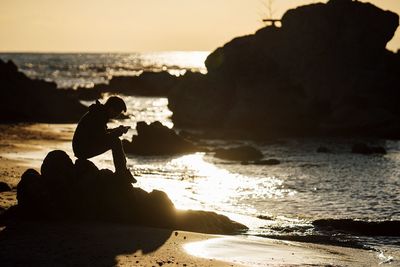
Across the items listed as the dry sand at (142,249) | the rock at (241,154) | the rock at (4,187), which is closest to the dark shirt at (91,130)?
the dry sand at (142,249)

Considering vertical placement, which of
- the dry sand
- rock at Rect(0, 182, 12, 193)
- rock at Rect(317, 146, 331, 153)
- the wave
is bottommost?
the wave

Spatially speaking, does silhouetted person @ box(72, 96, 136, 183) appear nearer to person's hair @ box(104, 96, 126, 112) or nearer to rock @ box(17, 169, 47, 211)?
person's hair @ box(104, 96, 126, 112)

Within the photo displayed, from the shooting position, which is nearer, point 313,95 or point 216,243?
point 216,243

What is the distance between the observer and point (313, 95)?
198 ft

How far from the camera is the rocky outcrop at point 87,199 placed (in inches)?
532

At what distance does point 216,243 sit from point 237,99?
1769 inches

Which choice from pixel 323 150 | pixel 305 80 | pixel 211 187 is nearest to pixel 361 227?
pixel 211 187

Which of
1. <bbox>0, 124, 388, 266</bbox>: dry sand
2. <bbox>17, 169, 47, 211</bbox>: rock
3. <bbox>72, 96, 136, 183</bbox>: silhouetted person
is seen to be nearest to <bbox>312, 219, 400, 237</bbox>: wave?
<bbox>0, 124, 388, 266</bbox>: dry sand

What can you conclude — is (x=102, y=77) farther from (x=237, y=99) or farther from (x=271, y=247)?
(x=271, y=247)

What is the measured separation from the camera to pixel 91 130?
14.2 m

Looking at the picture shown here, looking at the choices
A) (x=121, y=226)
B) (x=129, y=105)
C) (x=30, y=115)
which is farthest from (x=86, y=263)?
(x=129, y=105)

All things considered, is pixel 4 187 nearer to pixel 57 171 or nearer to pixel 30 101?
pixel 57 171

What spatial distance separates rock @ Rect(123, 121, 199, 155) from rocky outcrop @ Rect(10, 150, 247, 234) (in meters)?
21.9

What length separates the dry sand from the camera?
1051 cm
